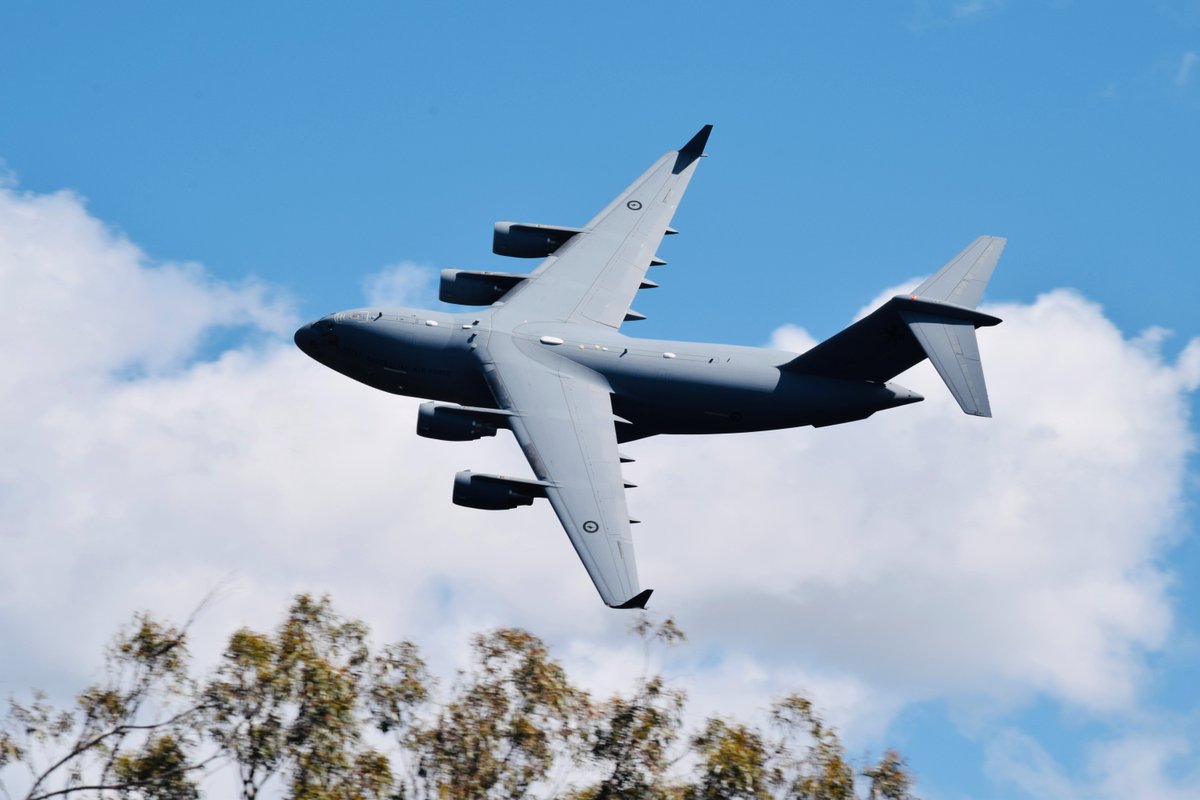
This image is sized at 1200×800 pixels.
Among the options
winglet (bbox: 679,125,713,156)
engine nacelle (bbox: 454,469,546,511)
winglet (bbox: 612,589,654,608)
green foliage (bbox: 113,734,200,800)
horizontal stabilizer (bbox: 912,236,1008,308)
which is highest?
winglet (bbox: 679,125,713,156)

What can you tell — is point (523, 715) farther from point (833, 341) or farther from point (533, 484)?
point (833, 341)

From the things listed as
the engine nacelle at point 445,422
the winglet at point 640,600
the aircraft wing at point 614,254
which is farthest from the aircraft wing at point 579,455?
the aircraft wing at point 614,254

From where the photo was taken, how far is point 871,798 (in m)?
27.4

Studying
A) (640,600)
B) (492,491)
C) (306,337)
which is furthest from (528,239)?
(640,600)

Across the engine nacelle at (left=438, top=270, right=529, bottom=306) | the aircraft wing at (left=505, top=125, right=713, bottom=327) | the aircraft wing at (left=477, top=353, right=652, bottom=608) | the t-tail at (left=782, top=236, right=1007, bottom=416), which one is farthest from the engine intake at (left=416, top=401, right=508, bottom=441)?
the t-tail at (left=782, top=236, right=1007, bottom=416)

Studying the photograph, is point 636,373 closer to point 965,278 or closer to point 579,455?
point 579,455

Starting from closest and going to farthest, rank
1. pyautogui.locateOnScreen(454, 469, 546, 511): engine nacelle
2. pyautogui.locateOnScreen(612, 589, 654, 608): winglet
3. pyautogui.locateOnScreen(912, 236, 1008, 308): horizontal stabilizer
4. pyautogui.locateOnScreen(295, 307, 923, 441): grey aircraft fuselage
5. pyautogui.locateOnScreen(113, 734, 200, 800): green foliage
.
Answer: pyautogui.locateOnScreen(113, 734, 200, 800): green foliage → pyautogui.locateOnScreen(612, 589, 654, 608): winglet → pyautogui.locateOnScreen(454, 469, 546, 511): engine nacelle → pyautogui.locateOnScreen(295, 307, 923, 441): grey aircraft fuselage → pyautogui.locateOnScreen(912, 236, 1008, 308): horizontal stabilizer

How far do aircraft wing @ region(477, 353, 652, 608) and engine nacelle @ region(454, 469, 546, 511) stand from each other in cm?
52

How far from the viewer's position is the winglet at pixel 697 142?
4672 cm

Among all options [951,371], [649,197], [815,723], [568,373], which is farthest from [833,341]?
[815,723]

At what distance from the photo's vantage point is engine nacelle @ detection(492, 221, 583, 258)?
4422cm

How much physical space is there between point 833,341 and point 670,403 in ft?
14.3

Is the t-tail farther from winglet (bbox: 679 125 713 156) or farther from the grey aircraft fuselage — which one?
winglet (bbox: 679 125 713 156)

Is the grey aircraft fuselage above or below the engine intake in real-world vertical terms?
above
